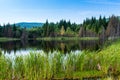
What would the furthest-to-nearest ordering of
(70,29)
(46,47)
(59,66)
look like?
(70,29) < (46,47) < (59,66)

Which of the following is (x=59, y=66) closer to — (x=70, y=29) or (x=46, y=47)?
(x=46, y=47)

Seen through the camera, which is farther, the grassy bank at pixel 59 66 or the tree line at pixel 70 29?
the tree line at pixel 70 29

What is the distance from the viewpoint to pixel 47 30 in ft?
463

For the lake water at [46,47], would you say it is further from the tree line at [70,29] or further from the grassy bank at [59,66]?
the tree line at [70,29]

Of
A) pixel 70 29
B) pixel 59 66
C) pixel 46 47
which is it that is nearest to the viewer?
pixel 59 66

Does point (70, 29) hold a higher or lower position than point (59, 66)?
lower

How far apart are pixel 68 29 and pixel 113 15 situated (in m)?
27.7

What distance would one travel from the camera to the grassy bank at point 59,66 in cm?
1672

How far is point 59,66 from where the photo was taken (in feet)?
58.7

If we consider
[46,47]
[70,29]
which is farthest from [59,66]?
[70,29]

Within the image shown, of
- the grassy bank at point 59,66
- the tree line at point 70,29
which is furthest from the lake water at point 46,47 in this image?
the tree line at point 70,29

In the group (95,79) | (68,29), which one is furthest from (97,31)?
(95,79)

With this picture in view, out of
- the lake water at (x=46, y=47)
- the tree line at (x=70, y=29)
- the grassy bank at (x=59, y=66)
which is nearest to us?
the grassy bank at (x=59, y=66)

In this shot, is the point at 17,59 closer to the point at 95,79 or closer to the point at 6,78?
the point at 6,78
